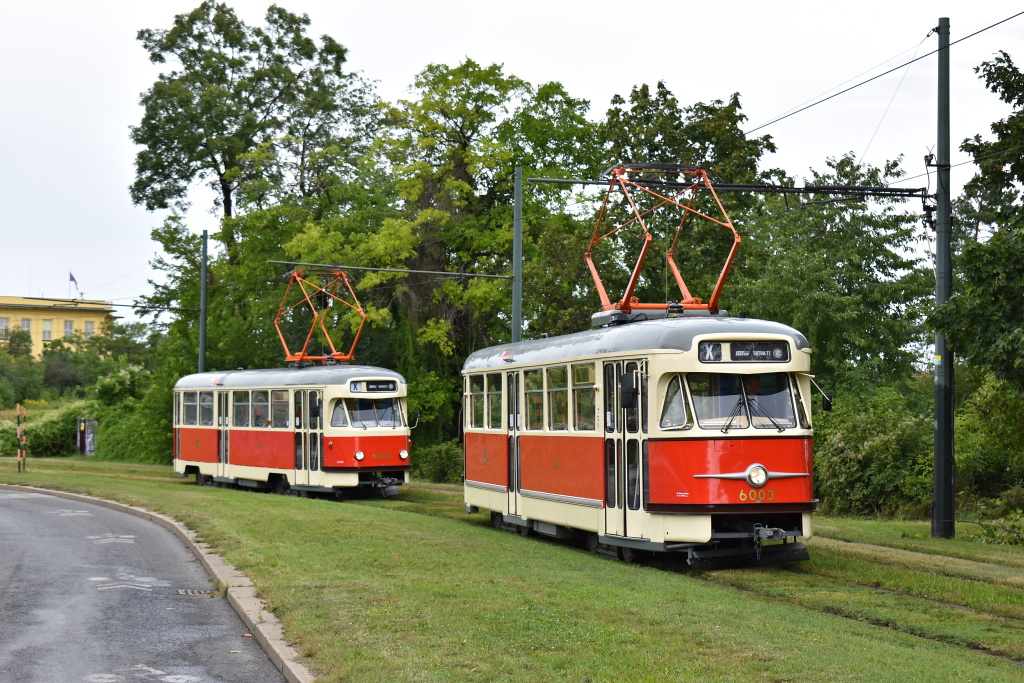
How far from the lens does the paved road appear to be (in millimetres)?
9055

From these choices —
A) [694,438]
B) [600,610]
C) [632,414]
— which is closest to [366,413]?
[632,414]

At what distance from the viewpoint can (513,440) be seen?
19.1 m

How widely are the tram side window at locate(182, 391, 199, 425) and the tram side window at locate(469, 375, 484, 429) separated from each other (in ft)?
48.7

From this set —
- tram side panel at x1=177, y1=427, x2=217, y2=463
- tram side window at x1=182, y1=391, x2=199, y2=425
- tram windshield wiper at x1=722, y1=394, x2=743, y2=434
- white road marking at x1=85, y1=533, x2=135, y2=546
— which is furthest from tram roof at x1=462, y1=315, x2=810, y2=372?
tram side window at x1=182, y1=391, x2=199, y2=425

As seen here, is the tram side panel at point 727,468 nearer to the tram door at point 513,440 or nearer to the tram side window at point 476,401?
the tram door at point 513,440

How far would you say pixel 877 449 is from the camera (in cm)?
2289

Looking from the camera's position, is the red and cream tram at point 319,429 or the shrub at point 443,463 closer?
the red and cream tram at point 319,429

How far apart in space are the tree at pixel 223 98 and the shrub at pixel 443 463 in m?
17.0

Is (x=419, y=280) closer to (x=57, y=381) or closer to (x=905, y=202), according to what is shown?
(x=905, y=202)

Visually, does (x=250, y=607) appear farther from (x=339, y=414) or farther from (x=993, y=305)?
(x=339, y=414)

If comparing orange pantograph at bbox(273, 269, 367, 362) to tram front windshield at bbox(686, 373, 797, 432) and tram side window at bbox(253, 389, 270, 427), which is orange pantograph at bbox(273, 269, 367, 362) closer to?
tram side window at bbox(253, 389, 270, 427)

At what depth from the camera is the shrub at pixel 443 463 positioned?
3444 centimetres

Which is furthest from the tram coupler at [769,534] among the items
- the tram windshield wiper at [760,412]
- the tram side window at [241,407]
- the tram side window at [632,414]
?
the tram side window at [241,407]

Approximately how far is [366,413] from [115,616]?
51.8 feet
